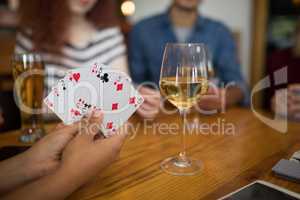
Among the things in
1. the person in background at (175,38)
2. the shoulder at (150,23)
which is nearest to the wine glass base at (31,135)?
the person in background at (175,38)

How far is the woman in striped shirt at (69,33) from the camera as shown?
1.81 meters

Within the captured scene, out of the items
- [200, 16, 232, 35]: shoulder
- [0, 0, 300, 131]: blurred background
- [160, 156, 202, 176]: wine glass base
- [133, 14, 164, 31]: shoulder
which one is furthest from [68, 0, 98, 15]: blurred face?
→ [160, 156, 202, 176]: wine glass base

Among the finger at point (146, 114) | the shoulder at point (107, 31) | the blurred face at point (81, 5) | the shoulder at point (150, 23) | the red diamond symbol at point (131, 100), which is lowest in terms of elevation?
the finger at point (146, 114)

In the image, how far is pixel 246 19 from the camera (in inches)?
133

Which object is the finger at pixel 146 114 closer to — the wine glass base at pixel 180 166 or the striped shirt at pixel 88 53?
the wine glass base at pixel 180 166

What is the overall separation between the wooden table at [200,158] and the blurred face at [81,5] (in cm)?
108

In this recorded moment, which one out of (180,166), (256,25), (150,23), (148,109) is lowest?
(180,166)

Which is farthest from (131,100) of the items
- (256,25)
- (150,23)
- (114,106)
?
(256,25)

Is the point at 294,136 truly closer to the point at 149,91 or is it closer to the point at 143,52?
the point at 149,91

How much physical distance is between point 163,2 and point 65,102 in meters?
3.22

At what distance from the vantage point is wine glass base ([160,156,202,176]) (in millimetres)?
664

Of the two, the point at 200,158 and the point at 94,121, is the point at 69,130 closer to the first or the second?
the point at 94,121

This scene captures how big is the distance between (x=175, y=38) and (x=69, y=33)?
0.66 meters

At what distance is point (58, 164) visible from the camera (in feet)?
A: 1.89
